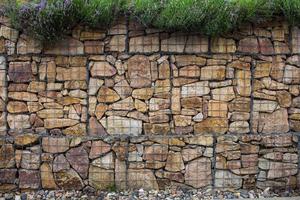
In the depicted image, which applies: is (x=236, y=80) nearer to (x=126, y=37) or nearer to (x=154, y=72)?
(x=154, y=72)

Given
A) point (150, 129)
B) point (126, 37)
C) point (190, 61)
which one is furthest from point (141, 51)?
point (150, 129)

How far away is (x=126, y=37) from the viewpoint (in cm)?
463

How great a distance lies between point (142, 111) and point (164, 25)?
3.38ft

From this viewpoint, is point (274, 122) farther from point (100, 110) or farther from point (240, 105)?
point (100, 110)

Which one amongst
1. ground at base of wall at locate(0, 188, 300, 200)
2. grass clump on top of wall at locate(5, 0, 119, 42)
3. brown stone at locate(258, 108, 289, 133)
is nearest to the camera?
grass clump on top of wall at locate(5, 0, 119, 42)

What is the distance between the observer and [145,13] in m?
4.46

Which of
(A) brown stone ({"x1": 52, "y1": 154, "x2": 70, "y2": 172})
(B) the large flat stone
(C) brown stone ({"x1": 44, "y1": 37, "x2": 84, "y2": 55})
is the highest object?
(C) brown stone ({"x1": 44, "y1": 37, "x2": 84, "y2": 55})

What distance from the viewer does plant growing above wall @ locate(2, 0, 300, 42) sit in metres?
4.39

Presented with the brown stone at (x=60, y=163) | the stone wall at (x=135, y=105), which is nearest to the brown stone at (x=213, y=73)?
the stone wall at (x=135, y=105)

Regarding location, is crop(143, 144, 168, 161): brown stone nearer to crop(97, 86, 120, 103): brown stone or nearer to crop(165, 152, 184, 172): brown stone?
crop(165, 152, 184, 172): brown stone

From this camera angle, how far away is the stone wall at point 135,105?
464cm

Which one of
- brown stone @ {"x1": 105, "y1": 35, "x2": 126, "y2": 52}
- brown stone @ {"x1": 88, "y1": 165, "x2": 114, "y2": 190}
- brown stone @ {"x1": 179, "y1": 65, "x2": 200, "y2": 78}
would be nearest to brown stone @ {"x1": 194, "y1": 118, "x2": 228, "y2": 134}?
brown stone @ {"x1": 179, "y1": 65, "x2": 200, "y2": 78}

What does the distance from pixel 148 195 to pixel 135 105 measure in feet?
3.50

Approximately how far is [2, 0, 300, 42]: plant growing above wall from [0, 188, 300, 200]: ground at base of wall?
1.83m
